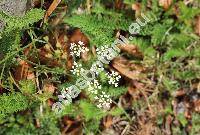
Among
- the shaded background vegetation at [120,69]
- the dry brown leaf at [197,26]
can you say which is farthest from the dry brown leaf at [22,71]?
the dry brown leaf at [197,26]

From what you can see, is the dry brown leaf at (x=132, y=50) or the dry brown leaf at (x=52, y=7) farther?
the dry brown leaf at (x=132, y=50)

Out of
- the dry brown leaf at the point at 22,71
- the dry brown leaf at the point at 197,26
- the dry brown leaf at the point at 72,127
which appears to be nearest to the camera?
the dry brown leaf at the point at 22,71

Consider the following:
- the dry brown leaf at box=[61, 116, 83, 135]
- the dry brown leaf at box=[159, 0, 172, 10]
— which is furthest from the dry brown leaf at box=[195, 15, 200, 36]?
the dry brown leaf at box=[61, 116, 83, 135]

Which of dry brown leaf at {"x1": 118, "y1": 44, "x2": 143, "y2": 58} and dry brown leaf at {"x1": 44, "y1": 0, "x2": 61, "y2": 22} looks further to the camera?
dry brown leaf at {"x1": 118, "y1": 44, "x2": 143, "y2": 58}

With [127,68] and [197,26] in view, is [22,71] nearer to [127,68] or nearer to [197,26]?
[127,68]

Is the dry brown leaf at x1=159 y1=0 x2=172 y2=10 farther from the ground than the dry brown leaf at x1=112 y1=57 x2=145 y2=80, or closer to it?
farther from the ground

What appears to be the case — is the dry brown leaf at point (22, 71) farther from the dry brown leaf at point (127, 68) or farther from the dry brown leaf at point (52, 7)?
the dry brown leaf at point (127, 68)

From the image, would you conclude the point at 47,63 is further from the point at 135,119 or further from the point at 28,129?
the point at 135,119

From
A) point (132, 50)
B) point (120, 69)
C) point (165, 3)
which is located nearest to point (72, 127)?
point (120, 69)

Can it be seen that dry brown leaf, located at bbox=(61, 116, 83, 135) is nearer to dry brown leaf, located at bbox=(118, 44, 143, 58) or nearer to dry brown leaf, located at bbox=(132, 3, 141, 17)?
dry brown leaf, located at bbox=(118, 44, 143, 58)
